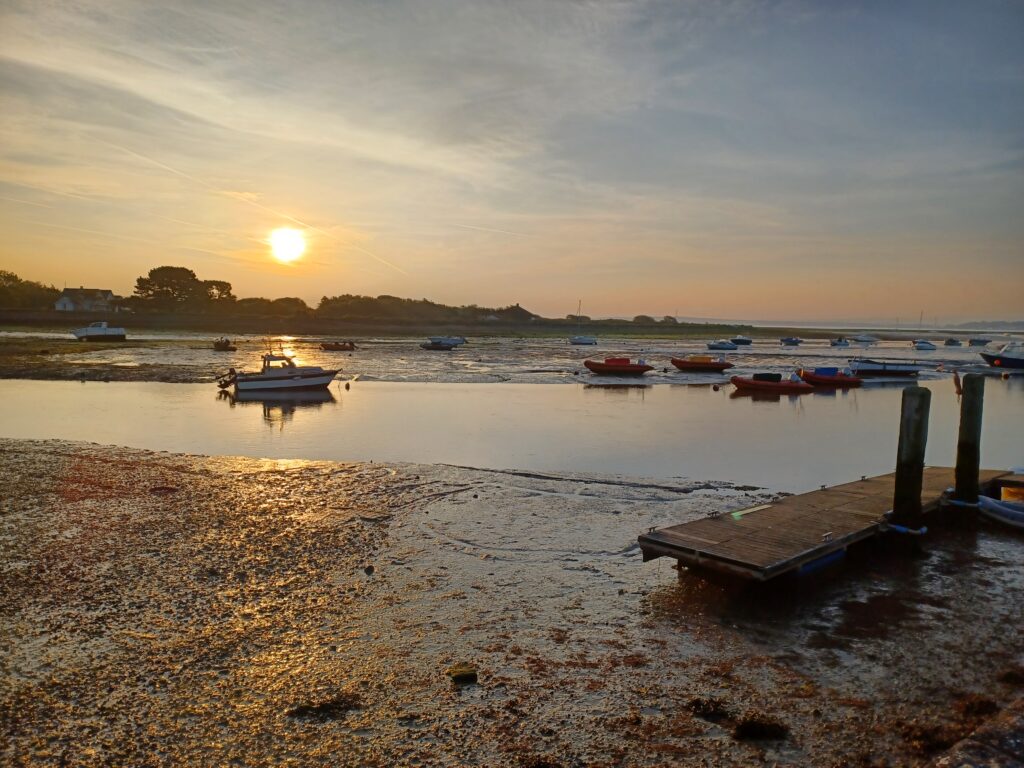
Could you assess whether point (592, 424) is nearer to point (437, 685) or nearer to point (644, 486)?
point (644, 486)

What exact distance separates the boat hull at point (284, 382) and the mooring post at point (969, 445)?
29133 millimetres

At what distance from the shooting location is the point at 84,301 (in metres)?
127

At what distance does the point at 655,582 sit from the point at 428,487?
21.8ft

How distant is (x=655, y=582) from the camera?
1030 cm

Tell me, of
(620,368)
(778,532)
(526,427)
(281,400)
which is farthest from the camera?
(620,368)

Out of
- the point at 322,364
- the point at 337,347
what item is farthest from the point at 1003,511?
the point at 337,347

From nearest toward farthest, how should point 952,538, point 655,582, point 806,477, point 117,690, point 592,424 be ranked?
point 117,690 < point 655,582 < point 952,538 < point 806,477 < point 592,424

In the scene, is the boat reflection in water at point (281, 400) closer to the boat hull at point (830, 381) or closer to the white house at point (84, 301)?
the boat hull at point (830, 381)

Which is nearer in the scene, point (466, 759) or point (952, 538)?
point (466, 759)

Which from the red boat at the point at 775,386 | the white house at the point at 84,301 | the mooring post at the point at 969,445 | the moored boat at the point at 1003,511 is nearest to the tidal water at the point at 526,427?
the red boat at the point at 775,386

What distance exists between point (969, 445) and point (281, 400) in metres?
28.6

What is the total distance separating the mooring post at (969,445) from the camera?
1417cm

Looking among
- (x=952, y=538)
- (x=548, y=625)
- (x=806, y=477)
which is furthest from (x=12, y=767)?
(x=806, y=477)

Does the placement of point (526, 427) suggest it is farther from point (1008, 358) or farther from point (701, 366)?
point (1008, 358)
